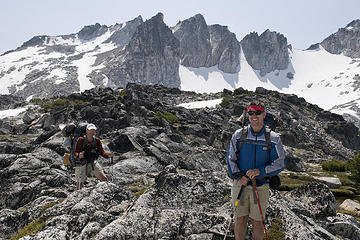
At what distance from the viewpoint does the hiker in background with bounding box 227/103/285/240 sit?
620cm

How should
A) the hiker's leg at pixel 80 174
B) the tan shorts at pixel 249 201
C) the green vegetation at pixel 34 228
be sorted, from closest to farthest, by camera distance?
the tan shorts at pixel 249 201 → the green vegetation at pixel 34 228 → the hiker's leg at pixel 80 174

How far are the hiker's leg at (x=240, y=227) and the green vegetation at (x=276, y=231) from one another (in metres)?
0.91

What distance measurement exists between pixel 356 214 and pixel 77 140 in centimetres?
1403

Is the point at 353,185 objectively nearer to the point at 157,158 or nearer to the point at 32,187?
the point at 157,158

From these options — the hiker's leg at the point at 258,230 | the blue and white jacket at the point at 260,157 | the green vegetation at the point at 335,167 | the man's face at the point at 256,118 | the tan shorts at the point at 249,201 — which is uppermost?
the man's face at the point at 256,118

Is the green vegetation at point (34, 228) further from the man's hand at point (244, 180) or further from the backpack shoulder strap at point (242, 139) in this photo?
the backpack shoulder strap at point (242, 139)

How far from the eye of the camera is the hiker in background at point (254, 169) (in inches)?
244

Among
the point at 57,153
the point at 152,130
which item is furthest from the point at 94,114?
the point at 57,153

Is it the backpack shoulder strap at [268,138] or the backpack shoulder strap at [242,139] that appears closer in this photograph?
the backpack shoulder strap at [268,138]

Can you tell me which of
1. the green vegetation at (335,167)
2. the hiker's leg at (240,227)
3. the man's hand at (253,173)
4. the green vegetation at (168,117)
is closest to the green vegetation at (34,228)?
the hiker's leg at (240,227)

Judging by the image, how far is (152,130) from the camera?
35.1 m

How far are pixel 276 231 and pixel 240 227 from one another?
1.20 meters

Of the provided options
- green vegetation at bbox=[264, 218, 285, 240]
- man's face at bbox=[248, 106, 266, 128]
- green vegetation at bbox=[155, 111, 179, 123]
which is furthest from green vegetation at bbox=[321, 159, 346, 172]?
man's face at bbox=[248, 106, 266, 128]

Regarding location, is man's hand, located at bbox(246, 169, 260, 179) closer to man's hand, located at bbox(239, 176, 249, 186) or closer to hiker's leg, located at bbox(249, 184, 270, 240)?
man's hand, located at bbox(239, 176, 249, 186)
